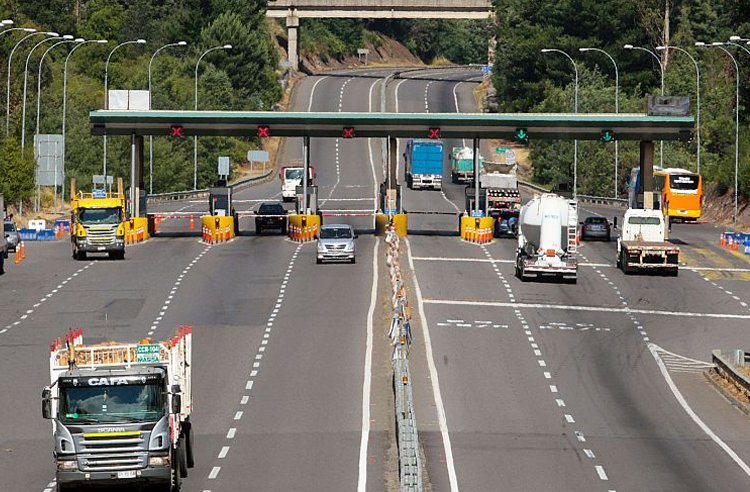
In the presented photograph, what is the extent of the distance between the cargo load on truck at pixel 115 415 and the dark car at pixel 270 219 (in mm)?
59059

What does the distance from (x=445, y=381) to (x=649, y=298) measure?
2053 centimetres

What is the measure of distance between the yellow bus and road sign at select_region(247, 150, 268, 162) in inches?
2039

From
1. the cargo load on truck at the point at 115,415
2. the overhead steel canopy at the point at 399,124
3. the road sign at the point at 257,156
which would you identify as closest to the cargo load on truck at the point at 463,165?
the road sign at the point at 257,156

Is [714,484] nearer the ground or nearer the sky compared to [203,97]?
nearer the ground

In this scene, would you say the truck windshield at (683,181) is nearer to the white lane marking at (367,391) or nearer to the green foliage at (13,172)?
the white lane marking at (367,391)

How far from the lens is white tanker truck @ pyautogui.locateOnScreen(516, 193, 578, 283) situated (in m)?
66.3

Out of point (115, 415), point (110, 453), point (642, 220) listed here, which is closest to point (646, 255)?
point (642, 220)

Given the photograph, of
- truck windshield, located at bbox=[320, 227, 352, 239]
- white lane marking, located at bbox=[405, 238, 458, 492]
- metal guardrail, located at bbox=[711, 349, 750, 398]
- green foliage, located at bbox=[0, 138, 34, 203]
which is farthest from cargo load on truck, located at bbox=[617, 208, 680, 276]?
green foliage, located at bbox=[0, 138, 34, 203]

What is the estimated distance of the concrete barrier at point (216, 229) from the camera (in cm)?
8256

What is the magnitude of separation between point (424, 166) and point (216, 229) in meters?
49.8

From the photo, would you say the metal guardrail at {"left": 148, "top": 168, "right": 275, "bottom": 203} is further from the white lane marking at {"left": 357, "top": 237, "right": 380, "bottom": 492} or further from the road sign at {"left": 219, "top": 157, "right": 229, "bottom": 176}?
the white lane marking at {"left": 357, "top": 237, "right": 380, "bottom": 492}

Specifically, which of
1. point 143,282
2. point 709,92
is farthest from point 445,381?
point 709,92

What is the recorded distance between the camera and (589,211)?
112375mm

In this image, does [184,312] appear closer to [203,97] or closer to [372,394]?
[372,394]
